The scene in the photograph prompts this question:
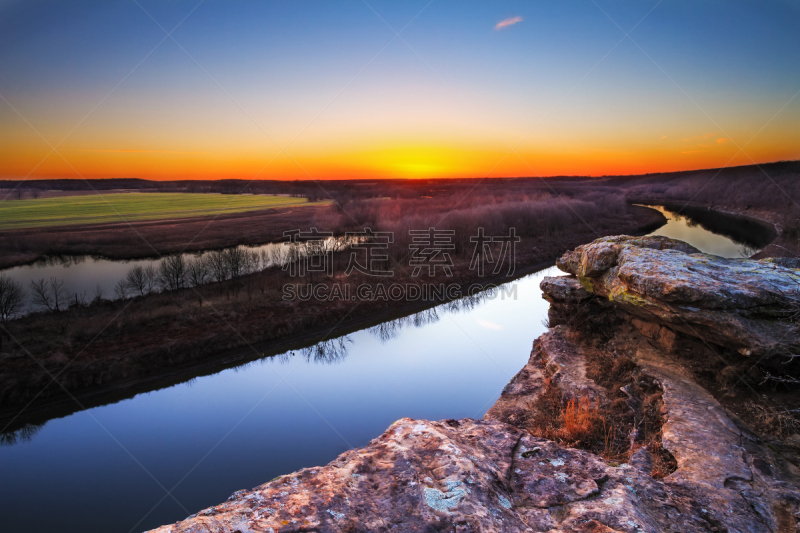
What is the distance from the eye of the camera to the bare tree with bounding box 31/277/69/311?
55.7ft

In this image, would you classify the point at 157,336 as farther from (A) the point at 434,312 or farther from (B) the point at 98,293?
(A) the point at 434,312

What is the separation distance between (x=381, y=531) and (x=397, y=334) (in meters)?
14.2

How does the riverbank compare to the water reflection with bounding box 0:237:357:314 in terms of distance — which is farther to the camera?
the water reflection with bounding box 0:237:357:314

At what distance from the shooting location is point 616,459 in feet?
15.7

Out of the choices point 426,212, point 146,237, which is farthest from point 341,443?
point 426,212

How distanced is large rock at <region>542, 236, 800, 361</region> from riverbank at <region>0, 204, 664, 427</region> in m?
12.6

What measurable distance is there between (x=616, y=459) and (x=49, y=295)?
23.7 m

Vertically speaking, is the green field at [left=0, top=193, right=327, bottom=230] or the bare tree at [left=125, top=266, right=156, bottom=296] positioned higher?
the green field at [left=0, top=193, right=327, bottom=230]

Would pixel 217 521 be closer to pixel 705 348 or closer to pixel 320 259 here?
pixel 705 348

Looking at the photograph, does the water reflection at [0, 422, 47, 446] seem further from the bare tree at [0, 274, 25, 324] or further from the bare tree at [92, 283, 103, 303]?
the bare tree at [92, 283, 103, 303]

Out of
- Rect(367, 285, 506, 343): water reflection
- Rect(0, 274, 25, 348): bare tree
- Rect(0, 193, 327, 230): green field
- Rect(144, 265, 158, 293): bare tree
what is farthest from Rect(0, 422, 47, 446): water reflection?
Rect(0, 193, 327, 230): green field

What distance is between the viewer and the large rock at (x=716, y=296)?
5.41m

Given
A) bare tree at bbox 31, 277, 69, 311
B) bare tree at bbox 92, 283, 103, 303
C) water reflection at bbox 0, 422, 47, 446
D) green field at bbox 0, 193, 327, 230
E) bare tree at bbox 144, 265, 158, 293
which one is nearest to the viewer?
water reflection at bbox 0, 422, 47, 446

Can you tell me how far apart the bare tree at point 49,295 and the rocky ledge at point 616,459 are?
65.2ft
